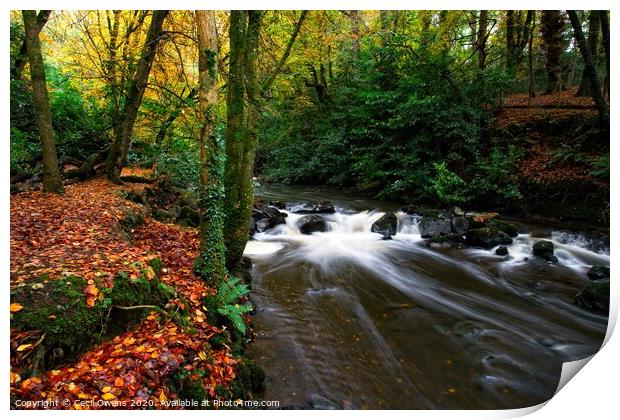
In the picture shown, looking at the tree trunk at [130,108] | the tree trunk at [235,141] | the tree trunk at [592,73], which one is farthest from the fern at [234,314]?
the tree trunk at [130,108]

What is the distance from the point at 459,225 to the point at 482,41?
14.1ft

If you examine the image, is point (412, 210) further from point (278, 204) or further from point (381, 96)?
point (278, 204)

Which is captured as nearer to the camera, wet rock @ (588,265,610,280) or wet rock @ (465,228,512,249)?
wet rock @ (588,265,610,280)

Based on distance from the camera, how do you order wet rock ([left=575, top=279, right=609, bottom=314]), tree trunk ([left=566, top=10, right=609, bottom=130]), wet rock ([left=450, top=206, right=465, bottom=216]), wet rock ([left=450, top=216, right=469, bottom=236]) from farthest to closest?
wet rock ([left=450, top=206, right=465, bottom=216]), wet rock ([left=450, top=216, right=469, bottom=236]), wet rock ([left=575, top=279, right=609, bottom=314]), tree trunk ([left=566, top=10, right=609, bottom=130])

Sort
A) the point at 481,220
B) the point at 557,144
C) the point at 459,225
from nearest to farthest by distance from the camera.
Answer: the point at 557,144 < the point at 481,220 < the point at 459,225

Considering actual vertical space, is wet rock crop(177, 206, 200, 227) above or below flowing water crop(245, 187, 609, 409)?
above

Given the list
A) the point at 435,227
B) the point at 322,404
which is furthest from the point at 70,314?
the point at 435,227

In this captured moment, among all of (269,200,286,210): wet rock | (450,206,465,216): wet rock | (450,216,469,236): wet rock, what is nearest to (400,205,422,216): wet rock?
(450,206,465,216): wet rock

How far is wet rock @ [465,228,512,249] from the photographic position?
7.29 metres

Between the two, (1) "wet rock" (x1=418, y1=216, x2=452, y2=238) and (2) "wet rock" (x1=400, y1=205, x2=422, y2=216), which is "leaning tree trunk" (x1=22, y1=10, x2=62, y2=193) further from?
(2) "wet rock" (x1=400, y1=205, x2=422, y2=216)

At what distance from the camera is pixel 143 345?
9.78 ft

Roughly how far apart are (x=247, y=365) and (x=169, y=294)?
3.77ft

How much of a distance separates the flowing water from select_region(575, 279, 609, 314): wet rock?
0.44ft

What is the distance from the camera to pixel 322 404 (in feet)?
11.1
